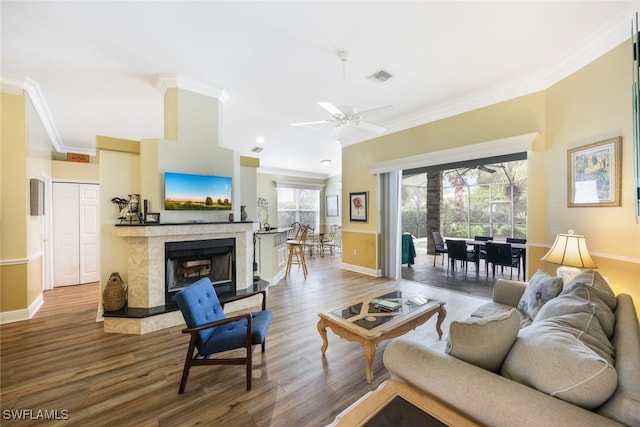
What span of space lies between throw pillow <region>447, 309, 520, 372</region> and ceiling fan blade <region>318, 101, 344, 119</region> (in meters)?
2.48

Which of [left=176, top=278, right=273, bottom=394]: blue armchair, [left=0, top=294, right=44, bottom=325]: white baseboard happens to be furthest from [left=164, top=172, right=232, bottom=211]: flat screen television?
[left=0, top=294, right=44, bottom=325]: white baseboard

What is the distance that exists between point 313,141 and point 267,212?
3051 mm

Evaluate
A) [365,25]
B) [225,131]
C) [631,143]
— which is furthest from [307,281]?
[631,143]

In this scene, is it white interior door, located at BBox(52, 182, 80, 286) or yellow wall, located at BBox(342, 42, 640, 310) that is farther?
white interior door, located at BBox(52, 182, 80, 286)

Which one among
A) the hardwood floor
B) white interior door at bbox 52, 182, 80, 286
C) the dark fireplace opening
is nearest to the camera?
the hardwood floor

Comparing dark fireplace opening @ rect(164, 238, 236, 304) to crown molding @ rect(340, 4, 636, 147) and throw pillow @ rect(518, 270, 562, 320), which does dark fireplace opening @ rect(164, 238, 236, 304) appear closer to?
throw pillow @ rect(518, 270, 562, 320)

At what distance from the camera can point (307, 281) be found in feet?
17.1

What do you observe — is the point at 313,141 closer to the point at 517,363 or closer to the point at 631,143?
the point at 631,143

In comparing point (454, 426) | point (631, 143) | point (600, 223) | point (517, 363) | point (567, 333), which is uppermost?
point (631, 143)

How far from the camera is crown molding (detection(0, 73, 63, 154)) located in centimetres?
326

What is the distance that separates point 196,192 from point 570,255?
4.47 meters

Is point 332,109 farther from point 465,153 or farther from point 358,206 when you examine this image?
point 358,206

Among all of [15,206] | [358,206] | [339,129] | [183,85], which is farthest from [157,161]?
[358,206]

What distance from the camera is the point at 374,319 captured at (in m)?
2.37
